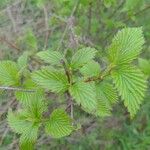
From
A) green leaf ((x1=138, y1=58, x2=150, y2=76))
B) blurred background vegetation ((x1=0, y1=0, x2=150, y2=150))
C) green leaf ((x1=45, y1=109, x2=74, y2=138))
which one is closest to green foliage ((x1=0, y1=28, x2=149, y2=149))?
green leaf ((x1=45, y1=109, x2=74, y2=138))

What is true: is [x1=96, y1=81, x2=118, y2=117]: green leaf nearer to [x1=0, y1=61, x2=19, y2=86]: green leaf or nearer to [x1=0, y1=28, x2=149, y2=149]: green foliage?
[x1=0, y1=28, x2=149, y2=149]: green foliage

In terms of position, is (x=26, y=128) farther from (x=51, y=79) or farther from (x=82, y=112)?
(x=82, y=112)

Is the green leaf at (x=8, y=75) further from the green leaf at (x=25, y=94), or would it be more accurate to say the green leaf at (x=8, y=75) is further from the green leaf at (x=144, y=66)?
the green leaf at (x=144, y=66)

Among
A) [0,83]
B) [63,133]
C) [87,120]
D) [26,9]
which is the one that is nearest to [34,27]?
[26,9]

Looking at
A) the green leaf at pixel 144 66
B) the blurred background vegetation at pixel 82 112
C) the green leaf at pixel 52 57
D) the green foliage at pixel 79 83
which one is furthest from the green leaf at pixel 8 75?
the blurred background vegetation at pixel 82 112

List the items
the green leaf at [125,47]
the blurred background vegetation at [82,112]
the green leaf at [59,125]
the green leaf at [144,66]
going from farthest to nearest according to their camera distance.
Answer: the blurred background vegetation at [82,112] < the green leaf at [144,66] < the green leaf at [59,125] < the green leaf at [125,47]

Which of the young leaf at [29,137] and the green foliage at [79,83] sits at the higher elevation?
the green foliage at [79,83]

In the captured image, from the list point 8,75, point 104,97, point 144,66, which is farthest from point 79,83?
point 144,66
